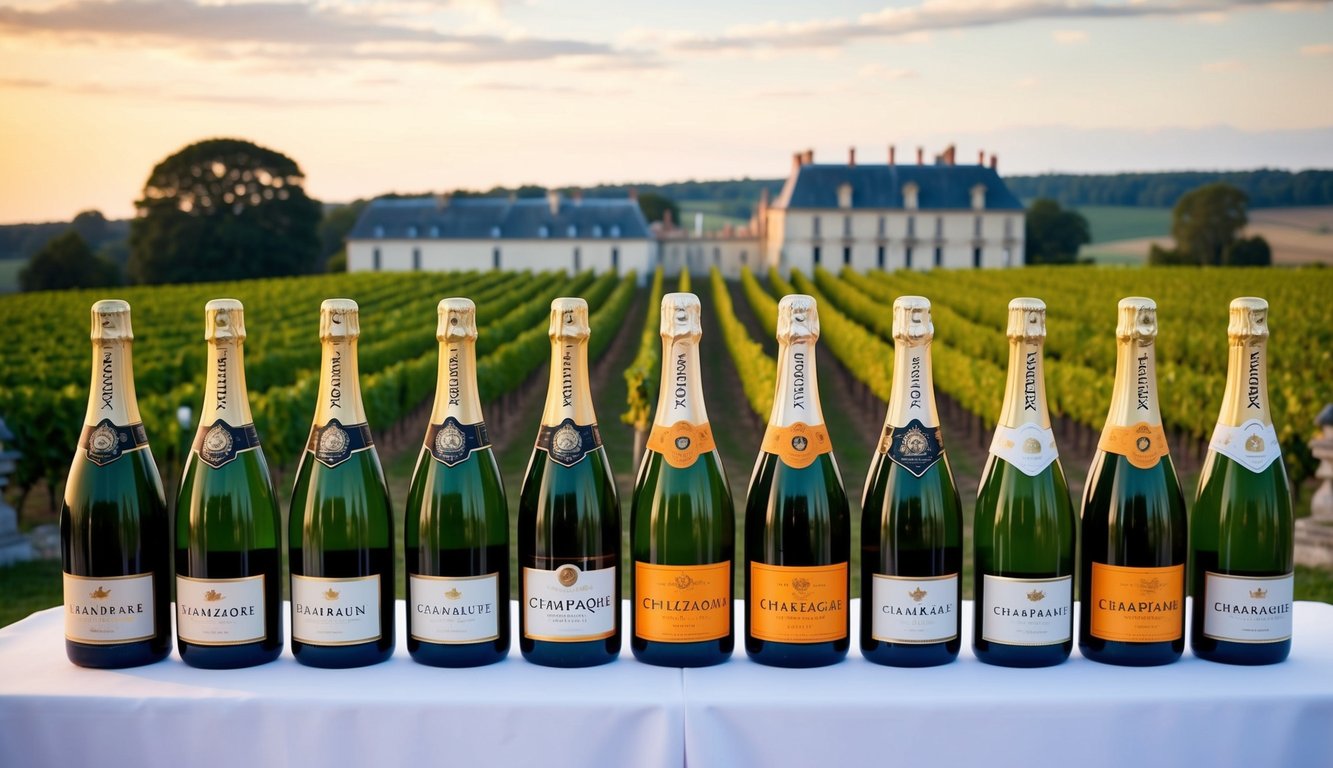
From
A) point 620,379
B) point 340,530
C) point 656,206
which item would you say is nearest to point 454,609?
point 340,530

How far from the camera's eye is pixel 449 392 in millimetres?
2107

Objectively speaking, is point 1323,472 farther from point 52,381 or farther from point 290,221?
point 290,221

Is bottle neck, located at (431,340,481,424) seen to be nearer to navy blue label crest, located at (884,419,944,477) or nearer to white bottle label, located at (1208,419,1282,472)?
navy blue label crest, located at (884,419,944,477)

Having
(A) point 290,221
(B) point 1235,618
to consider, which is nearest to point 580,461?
(B) point 1235,618

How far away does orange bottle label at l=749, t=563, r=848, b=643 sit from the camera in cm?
207

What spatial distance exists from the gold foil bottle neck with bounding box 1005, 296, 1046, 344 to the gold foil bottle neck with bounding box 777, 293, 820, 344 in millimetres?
322

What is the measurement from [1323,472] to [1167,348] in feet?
37.4

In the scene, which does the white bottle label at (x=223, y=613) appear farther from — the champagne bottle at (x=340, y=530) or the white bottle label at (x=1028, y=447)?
the white bottle label at (x=1028, y=447)

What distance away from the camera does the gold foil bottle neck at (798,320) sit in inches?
76.7

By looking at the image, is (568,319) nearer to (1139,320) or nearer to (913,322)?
(913,322)

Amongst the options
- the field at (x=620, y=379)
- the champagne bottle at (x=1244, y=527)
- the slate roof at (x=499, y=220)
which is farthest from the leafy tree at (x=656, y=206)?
the champagne bottle at (x=1244, y=527)

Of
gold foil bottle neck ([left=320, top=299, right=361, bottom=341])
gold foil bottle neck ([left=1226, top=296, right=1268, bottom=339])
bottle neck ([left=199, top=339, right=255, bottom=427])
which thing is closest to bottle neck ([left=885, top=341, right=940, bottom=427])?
gold foil bottle neck ([left=1226, top=296, right=1268, bottom=339])

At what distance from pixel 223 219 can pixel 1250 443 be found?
59936 mm

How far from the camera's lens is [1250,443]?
2.18 meters
